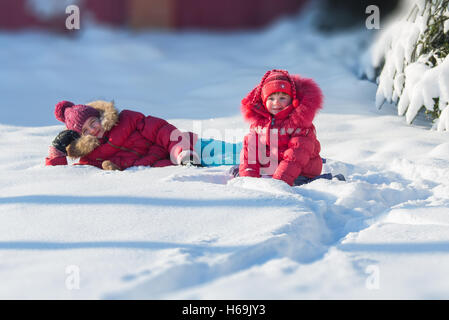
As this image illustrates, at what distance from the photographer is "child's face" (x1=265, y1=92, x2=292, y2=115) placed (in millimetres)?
3502

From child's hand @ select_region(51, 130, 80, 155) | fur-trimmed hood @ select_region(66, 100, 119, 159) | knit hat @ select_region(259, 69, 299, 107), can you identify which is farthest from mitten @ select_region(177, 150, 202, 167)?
child's hand @ select_region(51, 130, 80, 155)

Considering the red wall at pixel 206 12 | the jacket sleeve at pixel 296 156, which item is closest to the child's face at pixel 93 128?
the jacket sleeve at pixel 296 156

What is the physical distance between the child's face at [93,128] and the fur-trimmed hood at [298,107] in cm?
104

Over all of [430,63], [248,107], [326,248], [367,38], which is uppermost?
[367,38]

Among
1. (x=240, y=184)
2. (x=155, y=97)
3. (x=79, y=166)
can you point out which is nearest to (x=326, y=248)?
(x=240, y=184)

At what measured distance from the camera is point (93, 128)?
3848 mm

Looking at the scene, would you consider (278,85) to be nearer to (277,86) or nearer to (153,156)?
(277,86)

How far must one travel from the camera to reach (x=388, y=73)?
511cm

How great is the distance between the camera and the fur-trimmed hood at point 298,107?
3410 mm

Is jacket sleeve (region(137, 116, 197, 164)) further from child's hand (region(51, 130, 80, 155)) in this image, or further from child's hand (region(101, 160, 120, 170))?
child's hand (region(51, 130, 80, 155))

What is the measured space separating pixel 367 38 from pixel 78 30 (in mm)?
5472

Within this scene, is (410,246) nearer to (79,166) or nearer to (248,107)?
(248,107)

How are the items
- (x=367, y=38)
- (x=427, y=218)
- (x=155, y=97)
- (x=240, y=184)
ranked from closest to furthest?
(x=427, y=218) → (x=240, y=184) → (x=155, y=97) → (x=367, y=38)

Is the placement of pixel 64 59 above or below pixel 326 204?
above
